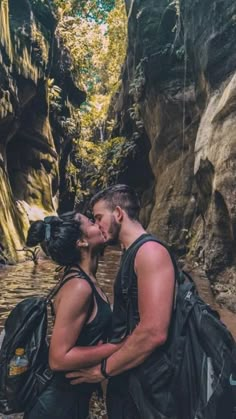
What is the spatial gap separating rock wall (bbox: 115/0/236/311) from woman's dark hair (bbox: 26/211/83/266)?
4.97 metres

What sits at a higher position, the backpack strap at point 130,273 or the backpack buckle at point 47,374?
the backpack strap at point 130,273

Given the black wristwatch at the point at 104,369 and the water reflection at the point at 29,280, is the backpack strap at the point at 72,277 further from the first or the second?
the water reflection at the point at 29,280

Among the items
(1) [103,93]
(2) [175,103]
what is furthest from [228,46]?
(1) [103,93]

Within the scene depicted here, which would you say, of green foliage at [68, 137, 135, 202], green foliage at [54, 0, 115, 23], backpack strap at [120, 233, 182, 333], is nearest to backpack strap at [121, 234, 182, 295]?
backpack strap at [120, 233, 182, 333]

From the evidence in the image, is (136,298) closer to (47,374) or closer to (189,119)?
(47,374)

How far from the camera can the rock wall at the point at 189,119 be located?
775cm

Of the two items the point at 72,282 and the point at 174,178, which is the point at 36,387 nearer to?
the point at 72,282

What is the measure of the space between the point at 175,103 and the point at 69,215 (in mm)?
13406

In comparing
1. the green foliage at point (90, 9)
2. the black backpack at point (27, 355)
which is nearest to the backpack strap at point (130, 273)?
the black backpack at point (27, 355)

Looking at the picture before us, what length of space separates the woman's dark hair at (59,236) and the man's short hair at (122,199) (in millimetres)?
218

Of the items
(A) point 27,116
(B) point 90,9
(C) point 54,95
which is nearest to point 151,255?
(A) point 27,116

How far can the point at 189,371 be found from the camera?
6.47 ft

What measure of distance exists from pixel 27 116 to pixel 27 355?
65.3ft

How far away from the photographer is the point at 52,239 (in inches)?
94.1
